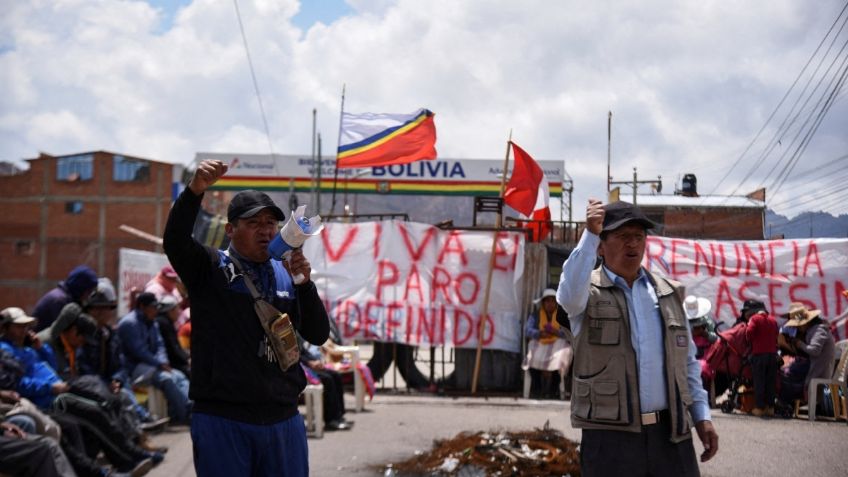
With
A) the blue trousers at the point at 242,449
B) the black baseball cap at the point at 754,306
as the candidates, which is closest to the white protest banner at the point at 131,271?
the black baseball cap at the point at 754,306

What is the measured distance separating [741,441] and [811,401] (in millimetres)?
2375

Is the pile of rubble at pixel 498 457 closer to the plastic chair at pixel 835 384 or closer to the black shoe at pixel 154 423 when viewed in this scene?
the black shoe at pixel 154 423

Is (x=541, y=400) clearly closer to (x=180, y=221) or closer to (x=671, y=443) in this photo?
(x=671, y=443)

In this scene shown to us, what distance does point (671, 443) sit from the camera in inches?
133

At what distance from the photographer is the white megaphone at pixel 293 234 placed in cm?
312

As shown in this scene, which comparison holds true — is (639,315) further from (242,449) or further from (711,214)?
(711,214)

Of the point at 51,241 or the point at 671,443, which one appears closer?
the point at 671,443

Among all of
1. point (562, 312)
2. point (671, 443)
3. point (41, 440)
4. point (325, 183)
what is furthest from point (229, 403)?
point (325, 183)

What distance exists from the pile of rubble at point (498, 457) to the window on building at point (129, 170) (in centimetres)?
3429

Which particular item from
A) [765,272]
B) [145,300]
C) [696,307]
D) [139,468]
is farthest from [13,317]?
[765,272]

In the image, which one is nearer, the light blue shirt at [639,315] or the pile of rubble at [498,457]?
the light blue shirt at [639,315]

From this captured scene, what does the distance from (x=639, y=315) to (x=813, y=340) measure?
813 cm

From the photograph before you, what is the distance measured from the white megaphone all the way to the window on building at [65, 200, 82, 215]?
128ft

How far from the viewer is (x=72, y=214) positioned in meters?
38.5
